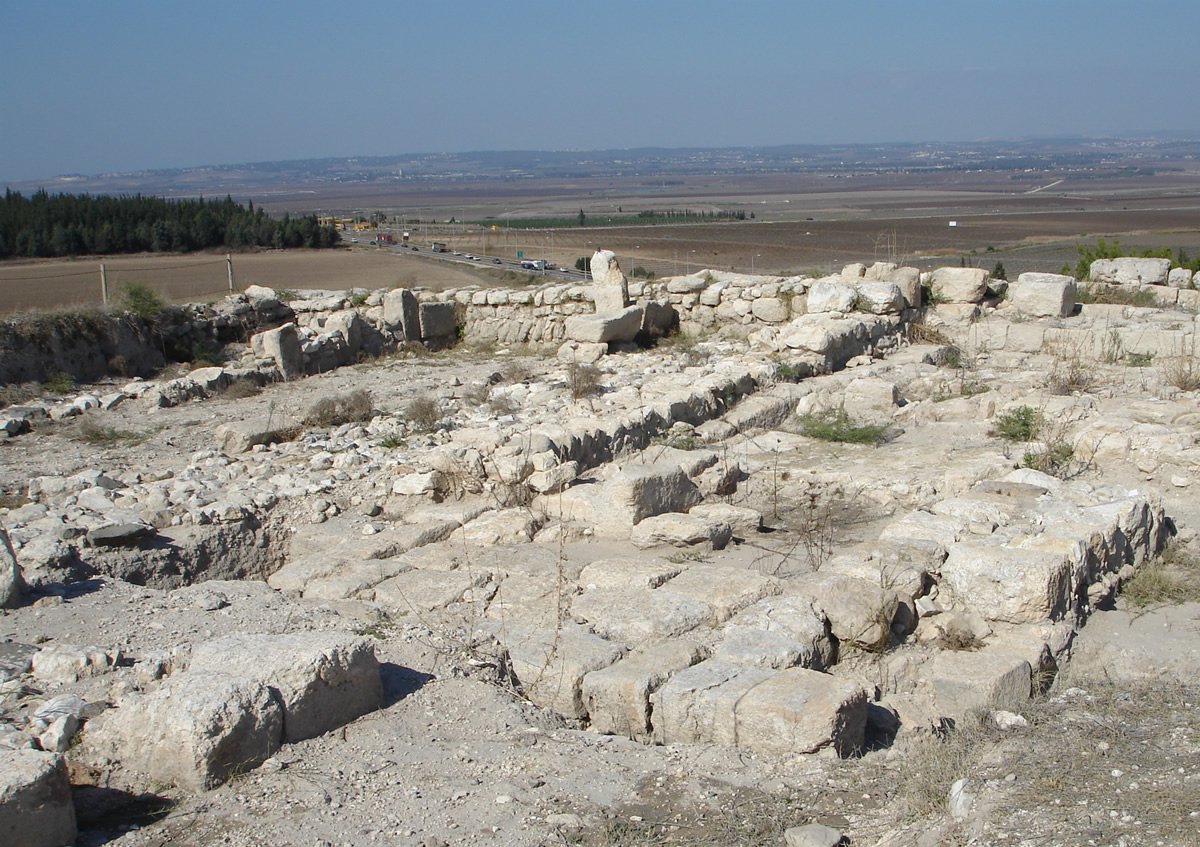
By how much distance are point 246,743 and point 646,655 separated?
1743mm

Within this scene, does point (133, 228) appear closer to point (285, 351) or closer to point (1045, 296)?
point (285, 351)

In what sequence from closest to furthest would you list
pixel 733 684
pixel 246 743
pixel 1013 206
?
pixel 246 743
pixel 733 684
pixel 1013 206

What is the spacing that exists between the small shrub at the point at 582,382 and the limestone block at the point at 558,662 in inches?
236

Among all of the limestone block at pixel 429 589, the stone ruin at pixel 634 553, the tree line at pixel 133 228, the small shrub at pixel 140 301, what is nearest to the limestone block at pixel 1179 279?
the stone ruin at pixel 634 553

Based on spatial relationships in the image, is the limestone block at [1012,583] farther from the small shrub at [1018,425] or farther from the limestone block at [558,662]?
the small shrub at [1018,425]

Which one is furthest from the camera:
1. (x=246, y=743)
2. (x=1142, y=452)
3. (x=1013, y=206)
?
(x=1013, y=206)

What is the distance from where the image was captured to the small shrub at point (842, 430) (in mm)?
8766

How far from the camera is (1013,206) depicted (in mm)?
79562

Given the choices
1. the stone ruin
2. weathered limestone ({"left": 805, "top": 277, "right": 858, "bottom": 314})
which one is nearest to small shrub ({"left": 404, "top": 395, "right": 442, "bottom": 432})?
the stone ruin

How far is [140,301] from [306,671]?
12.2 m

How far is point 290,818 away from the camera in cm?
342

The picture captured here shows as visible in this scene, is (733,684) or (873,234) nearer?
(733,684)

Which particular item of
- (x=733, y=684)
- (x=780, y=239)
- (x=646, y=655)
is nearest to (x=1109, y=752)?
(x=733, y=684)

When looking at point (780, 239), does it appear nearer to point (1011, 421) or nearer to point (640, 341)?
point (640, 341)
